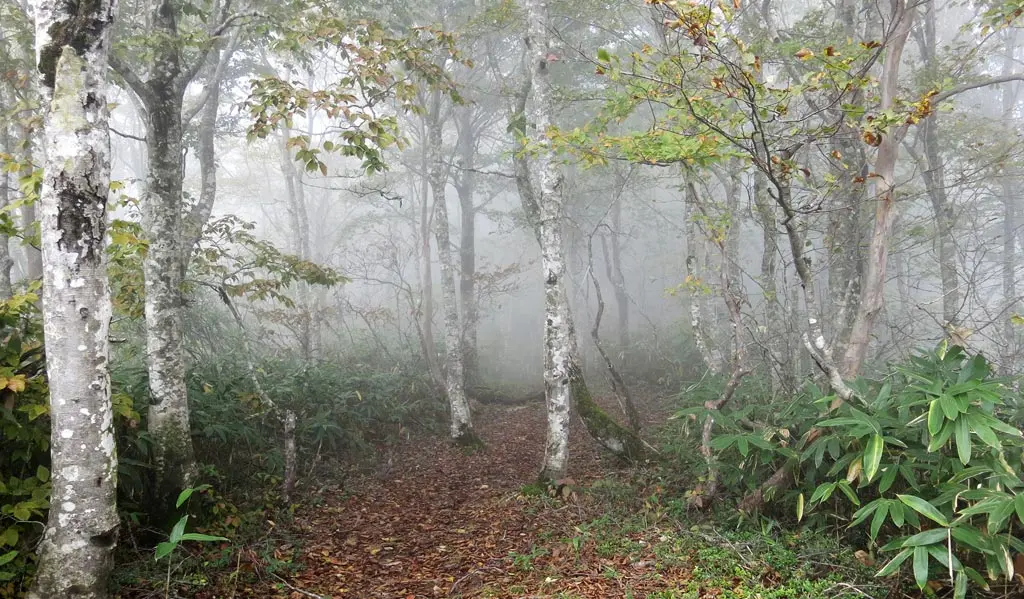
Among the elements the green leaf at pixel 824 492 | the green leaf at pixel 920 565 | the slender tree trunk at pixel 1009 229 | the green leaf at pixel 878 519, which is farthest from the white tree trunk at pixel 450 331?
the slender tree trunk at pixel 1009 229

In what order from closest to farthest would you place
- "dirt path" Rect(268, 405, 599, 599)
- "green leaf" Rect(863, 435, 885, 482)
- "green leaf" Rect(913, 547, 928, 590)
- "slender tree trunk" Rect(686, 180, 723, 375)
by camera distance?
1. "green leaf" Rect(913, 547, 928, 590)
2. "green leaf" Rect(863, 435, 885, 482)
3. "dirt path" Rect(268, 405, 599, 599)
4. "slender tree trunk" Rect(686, 180, 723, 375)

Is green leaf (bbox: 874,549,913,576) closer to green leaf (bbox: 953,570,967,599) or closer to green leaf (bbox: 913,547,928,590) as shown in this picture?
green leaf (bbox: 913,547,928,590)

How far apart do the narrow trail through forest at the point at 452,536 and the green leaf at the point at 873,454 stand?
1.77 meters

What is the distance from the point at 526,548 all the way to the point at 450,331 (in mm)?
5706

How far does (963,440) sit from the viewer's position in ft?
11.4

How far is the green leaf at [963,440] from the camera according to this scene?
3.36 m

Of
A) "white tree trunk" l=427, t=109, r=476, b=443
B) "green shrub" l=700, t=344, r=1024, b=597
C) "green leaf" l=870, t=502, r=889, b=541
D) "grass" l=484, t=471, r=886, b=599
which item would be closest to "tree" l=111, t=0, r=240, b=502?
"grass" l=484, t=471, r=886, b=599

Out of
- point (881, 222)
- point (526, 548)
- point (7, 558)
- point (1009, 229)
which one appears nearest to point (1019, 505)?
point (881, 222)

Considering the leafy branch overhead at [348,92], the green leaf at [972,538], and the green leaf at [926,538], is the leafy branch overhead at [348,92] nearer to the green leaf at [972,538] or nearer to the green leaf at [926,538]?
the green leaf at [926,538]

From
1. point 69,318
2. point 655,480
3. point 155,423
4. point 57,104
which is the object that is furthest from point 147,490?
point 655,480

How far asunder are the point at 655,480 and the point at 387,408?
5.10m

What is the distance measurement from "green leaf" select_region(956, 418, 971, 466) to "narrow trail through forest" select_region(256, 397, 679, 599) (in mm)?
2291

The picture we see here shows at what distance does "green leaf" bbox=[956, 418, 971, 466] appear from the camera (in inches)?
132

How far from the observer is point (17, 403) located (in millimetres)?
3811
